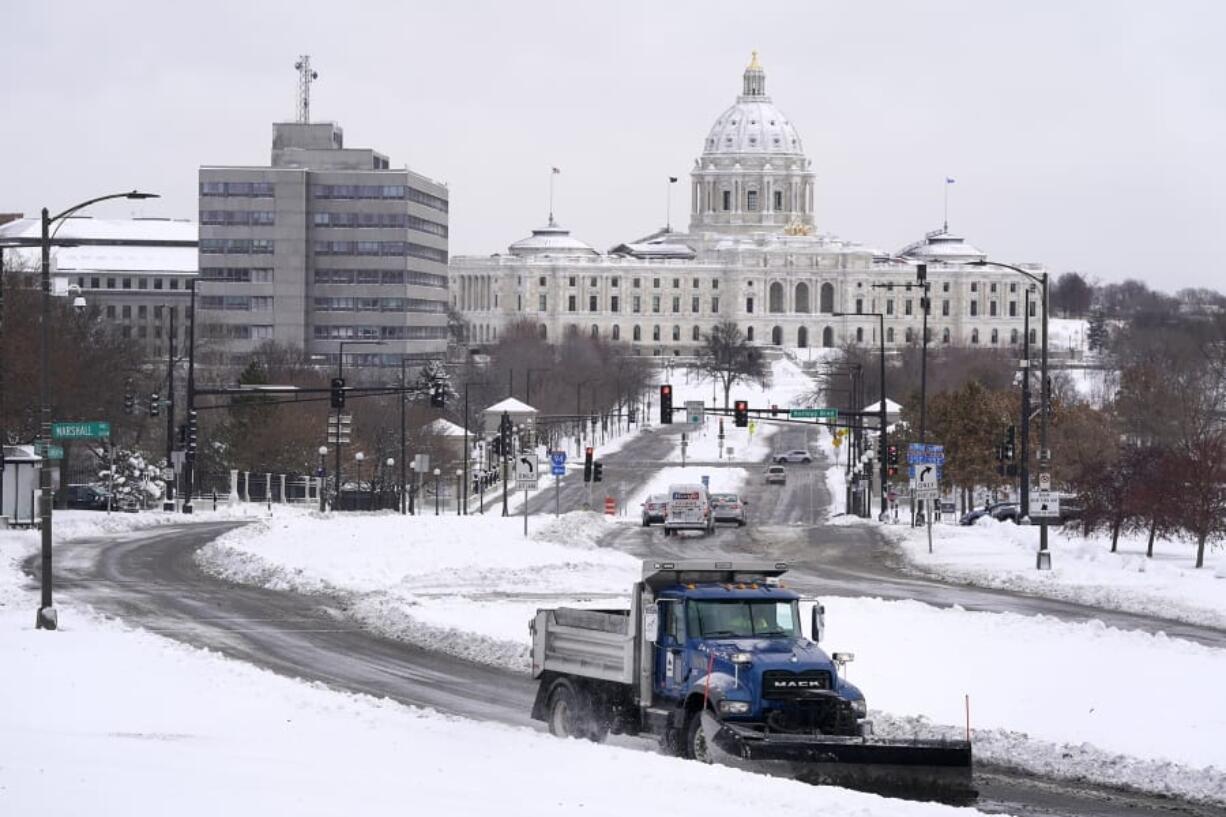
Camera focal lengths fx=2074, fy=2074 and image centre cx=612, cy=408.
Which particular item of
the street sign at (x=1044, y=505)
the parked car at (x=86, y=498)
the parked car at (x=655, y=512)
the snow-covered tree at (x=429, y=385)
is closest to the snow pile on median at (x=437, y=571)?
A: the street sign at (x=1044, y=505)

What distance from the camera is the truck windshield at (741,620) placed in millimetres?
20844

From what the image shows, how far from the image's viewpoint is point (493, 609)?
38.2 metres

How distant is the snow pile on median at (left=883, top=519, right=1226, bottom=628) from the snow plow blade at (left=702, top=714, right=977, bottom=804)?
69.1 ft

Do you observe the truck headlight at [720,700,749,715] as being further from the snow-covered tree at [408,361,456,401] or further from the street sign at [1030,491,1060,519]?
the snow-covered tree at [408,361,456,401]

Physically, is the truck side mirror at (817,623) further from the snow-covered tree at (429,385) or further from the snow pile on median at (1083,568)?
the snow-covered tree at (429,385)

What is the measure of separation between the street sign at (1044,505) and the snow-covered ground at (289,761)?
87.6 ft

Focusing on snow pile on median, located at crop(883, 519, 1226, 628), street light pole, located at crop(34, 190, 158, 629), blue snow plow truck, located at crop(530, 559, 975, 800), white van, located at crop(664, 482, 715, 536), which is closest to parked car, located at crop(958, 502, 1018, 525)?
snow pile on median, located at crop(883, 519, 1226, 628)

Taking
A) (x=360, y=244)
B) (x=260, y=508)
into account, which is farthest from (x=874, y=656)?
(x=360, y=244)

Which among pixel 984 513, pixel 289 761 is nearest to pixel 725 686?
pixel 289 761

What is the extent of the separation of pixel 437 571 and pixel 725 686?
26.2m

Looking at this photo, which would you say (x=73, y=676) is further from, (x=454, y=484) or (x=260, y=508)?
(x=454, y=484)

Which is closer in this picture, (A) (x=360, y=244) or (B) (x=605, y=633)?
(B) (x=605, y=633)

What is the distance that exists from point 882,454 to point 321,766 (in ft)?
193

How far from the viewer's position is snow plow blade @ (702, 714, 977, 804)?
19.0 m
